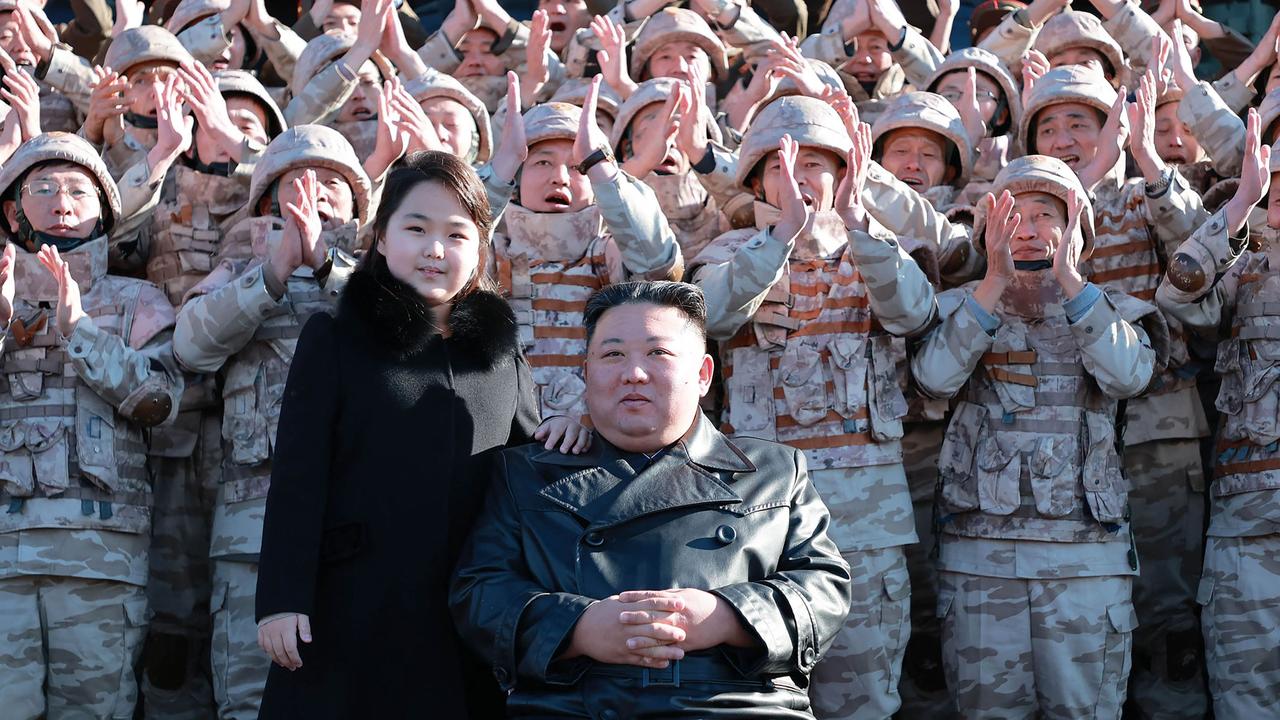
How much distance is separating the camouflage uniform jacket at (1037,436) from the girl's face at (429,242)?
2.38m

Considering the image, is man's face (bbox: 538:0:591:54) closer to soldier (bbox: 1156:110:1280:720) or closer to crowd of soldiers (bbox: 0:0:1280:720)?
crowd of soldiers (bbox: 0:0:1280:720)

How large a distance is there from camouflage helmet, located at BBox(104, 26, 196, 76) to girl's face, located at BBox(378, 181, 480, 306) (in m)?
4.75

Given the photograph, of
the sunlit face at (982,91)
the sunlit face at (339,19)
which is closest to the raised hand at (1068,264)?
the sunlit face at (982,91)

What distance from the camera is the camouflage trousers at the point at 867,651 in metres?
5.80

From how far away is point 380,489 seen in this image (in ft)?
13.4

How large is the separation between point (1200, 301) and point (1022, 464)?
3.29 ft

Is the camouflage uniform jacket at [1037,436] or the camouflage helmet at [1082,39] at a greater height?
the camouflage helmet at [1082,39]

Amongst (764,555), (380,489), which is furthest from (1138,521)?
(380,489)

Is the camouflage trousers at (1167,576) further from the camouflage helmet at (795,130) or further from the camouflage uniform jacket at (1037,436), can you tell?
the camouflage helmet at (795,130)

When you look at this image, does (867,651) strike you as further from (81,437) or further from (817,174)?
(81,437)

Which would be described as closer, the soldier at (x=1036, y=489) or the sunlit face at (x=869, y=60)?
the soldier at (x=1036, y=489)

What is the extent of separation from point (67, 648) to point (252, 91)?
308 centimetres

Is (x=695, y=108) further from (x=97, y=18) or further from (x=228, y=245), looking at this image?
(x=97, y=18)

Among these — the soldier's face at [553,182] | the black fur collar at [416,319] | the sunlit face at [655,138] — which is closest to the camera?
the black fur collar at [416,319]
